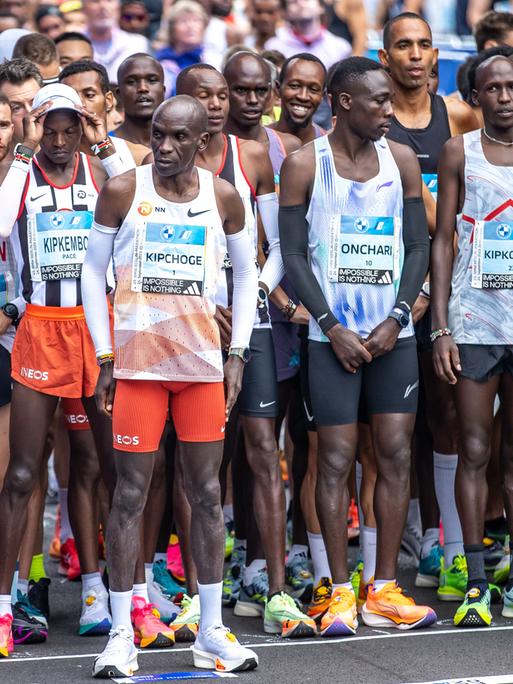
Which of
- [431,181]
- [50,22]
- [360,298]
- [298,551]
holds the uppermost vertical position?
[50,22]

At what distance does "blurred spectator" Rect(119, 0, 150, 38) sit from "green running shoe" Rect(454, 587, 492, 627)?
757 centimetres

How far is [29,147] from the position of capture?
6.51 meters

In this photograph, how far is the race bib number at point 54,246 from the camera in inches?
257

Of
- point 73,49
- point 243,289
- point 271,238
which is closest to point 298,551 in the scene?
point 271,238

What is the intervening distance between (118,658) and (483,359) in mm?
2314

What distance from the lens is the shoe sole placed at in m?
5.92

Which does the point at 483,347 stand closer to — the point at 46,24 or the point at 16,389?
the point at 16,389

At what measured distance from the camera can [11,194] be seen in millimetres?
6469

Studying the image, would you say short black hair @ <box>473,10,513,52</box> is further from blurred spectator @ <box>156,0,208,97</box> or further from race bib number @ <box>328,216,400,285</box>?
race bib number @ <box>328,216,400,285</box>

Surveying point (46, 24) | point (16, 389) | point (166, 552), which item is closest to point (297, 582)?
point (166, 552)

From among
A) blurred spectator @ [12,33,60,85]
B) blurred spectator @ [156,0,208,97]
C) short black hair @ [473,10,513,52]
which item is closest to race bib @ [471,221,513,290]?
short black hair @ [473,10,513,52]

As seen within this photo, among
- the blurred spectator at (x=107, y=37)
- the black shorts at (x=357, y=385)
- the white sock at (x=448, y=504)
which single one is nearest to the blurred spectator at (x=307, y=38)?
the blurred spectator at (x=107, y=37)

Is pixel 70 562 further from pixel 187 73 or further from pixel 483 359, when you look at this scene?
pixel 187 73

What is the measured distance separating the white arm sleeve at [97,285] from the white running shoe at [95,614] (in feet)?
4.67
